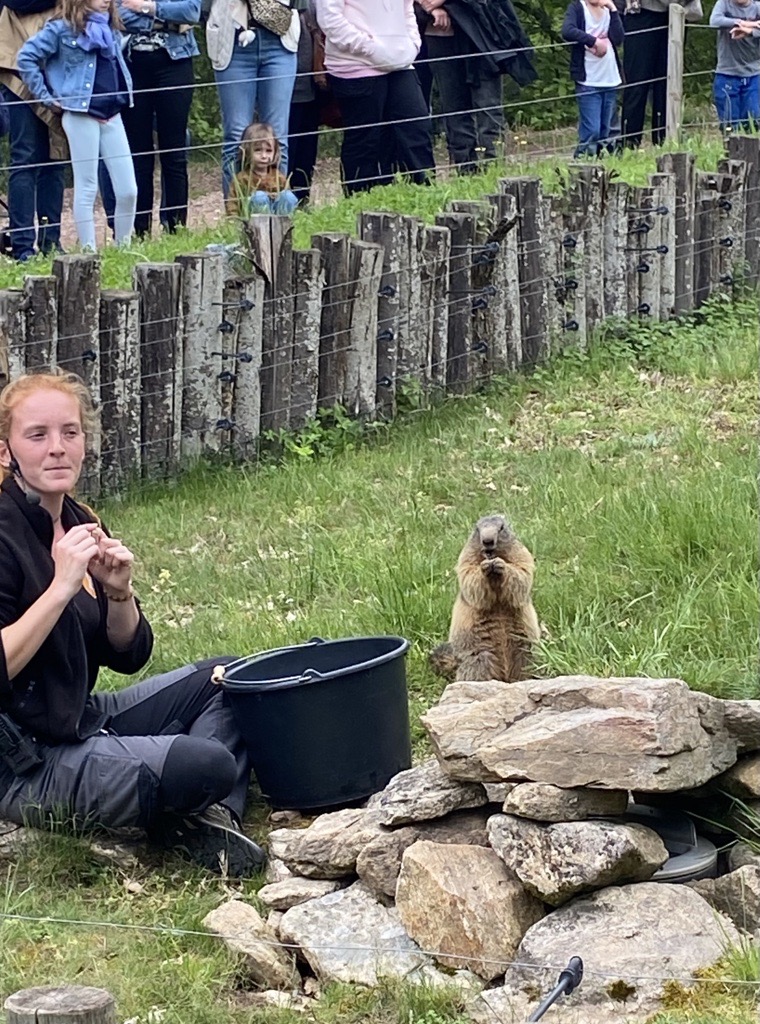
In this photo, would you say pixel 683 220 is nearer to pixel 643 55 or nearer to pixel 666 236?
pixel 666 236

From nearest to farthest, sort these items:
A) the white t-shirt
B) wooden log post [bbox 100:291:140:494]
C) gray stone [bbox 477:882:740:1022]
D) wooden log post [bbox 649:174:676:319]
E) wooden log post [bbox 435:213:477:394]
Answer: gray stone [bbox 477:882:740:1022] < wooden log post [bbox 100:291:140:494] < wooden log post [bbox 435:213:477:394] < wooden log post [bbox 649:174:676:319] < the white t-shirt

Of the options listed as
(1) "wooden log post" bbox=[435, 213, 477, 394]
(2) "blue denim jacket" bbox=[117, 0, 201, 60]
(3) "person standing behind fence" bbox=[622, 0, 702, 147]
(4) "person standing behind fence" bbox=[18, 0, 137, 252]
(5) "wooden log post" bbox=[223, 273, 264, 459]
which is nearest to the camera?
(5) "wooden log post" bbox=[223, 273, 264, 459]

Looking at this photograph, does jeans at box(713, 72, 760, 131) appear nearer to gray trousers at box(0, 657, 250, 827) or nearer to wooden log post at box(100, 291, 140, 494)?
wooden log post at box(100, 291, 140, 494)

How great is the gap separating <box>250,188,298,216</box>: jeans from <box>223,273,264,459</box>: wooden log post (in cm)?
146

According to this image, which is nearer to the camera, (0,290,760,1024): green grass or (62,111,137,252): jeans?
(0,290,760,1024): green grass

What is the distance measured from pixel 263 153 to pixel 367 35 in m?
1.30

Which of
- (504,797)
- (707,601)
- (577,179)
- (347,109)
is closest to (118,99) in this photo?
(347,109)

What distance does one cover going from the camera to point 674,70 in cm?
1417

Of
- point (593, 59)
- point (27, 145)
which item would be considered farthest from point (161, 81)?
point (593, 59)

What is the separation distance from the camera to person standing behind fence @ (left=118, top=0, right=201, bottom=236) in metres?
10.2

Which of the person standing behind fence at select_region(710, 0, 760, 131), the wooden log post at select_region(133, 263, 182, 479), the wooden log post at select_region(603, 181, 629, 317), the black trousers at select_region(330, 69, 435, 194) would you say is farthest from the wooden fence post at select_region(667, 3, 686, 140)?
the wooden log post at select_region(133, 263, 182, 479)

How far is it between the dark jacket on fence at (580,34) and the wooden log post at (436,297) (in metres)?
4.85

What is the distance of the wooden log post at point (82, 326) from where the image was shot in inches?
298

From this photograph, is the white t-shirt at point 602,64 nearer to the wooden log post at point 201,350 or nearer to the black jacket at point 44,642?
the wooden log post at point 201,350
